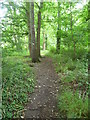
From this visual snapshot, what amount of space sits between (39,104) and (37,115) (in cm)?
45

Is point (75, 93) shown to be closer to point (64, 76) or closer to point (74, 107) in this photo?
point (74, 107)

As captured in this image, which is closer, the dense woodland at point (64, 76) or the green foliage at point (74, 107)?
the green foliage at point (74, 107)

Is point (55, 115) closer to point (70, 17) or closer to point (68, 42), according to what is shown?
point (68, 42)

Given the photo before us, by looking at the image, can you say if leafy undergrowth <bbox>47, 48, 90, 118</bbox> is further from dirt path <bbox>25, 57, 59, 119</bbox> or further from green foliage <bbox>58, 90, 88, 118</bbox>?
dirt path <bbox>25, 57, 59, 119</bbox>

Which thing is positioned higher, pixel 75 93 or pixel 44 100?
pixel 75 93

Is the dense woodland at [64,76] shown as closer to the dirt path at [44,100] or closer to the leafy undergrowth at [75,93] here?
the leafy undergrowth at [75,93]

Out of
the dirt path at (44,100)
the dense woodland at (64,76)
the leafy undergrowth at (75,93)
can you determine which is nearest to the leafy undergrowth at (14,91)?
the dense woodland at (64,76)

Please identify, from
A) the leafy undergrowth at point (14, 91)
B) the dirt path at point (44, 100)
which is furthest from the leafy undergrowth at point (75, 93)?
the leafy undergrowth at point (14, 91)

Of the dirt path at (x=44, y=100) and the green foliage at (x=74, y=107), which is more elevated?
the green foliage at (x=74, y=107)

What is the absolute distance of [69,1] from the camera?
19.1ft

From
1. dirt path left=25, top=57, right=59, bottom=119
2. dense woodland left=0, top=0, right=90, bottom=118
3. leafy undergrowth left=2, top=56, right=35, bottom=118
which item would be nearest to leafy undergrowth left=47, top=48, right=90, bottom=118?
dense woodland left=0, top=0, right=90, bottom=118

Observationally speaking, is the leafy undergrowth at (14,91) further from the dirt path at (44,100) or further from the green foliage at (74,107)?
the green foliage at (74,107)

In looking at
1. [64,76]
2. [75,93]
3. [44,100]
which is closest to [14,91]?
[44,100]

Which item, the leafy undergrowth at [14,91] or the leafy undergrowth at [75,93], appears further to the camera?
the leafy undergrowth at [14,91]
